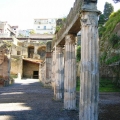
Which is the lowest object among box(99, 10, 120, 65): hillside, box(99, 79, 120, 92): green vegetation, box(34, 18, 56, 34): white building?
box(99, 79, 120, 92): green vegetation

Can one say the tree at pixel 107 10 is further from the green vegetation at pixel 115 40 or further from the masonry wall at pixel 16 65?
the green vegetation at pixel 115 40

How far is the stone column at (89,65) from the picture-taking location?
21.1 ft

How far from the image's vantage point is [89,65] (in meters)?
6.53

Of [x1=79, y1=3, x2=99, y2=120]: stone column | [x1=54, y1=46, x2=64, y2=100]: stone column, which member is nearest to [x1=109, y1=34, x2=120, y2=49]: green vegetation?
[x1=54, y1=46, x2=64, y2=100]: stone column

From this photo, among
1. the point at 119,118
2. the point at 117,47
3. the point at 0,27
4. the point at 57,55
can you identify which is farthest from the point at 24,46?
the point at 119,118

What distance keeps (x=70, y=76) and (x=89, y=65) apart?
10.0 feet

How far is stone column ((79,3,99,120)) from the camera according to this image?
644 cm

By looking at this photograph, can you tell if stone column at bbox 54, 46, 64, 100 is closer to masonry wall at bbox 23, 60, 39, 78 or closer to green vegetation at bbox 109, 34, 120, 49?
green vegetation at bbox 109, 34, 120, 49

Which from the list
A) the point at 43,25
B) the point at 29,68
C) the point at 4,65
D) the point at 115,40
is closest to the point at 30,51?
the point at 29,68

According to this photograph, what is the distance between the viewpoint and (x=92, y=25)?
6645 mm

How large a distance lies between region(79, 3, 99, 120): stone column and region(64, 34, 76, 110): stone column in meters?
2.83

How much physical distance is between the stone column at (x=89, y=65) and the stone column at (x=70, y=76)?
2.83m

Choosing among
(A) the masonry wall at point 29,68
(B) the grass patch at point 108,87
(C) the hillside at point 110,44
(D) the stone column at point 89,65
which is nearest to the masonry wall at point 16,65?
(A) the masonry wall at point 29,68

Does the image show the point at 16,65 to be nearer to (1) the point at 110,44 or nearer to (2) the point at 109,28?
(2) the point at 109,28
